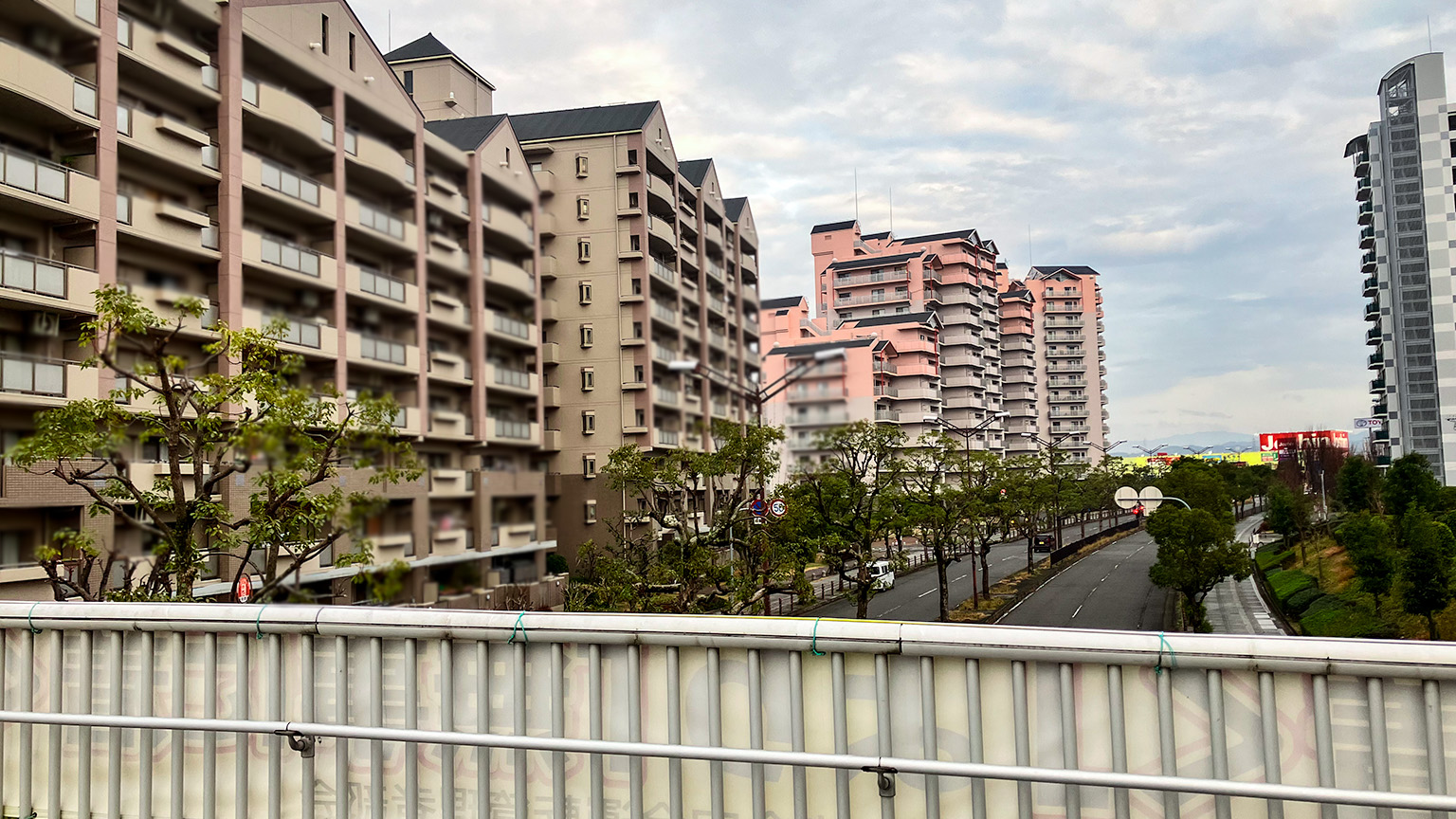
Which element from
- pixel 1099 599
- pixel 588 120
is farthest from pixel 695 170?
pixel 1099 599

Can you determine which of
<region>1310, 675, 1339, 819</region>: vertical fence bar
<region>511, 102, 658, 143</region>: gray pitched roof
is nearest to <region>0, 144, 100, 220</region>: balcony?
<region>1310, 675, 1339, 819</region>: vertical fence bar

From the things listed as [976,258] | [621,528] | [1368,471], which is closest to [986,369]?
[976,258]

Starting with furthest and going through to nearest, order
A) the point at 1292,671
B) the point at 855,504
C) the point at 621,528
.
A: 1. the point at 855,504
2. the point at 621,528
3. the point at 1292,671

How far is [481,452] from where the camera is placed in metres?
5.14

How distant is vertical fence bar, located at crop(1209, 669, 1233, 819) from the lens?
2.98 metres

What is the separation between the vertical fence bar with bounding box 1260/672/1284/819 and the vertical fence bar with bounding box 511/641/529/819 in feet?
8.63

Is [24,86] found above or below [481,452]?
above

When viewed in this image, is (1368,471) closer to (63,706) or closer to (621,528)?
(621,528)

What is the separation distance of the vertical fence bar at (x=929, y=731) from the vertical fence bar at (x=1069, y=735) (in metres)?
0.43

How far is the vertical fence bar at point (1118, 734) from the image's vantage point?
307cm

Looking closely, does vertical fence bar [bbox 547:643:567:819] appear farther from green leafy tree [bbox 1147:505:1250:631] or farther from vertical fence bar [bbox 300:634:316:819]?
Result: green leafy tree [bbox 1147:505:1250:631]

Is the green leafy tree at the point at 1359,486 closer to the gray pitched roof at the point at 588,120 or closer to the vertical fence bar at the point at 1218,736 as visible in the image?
the gray pitched roof at the point at 588,120

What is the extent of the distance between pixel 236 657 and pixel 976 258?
209ft

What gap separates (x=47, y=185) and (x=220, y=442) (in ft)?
10.2
